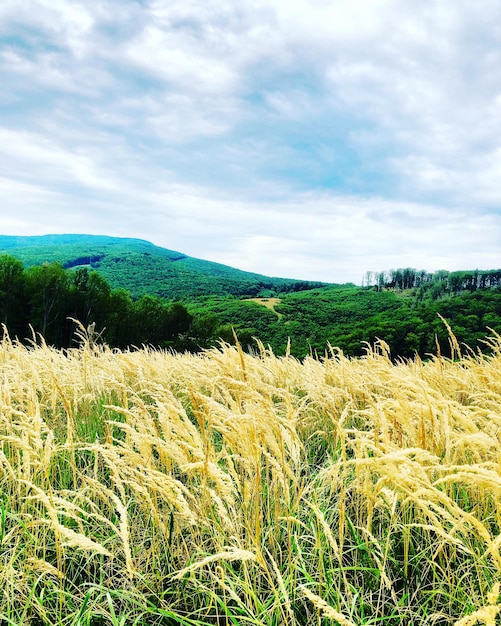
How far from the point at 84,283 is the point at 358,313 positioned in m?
70.8

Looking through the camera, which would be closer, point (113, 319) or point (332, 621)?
point (332, 621)

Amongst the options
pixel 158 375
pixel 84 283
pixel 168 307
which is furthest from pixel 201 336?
pixel 158 375

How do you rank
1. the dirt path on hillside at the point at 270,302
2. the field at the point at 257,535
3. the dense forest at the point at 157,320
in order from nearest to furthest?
the field at the point at 257,535 < the dense forest at the point at 157,320 < the dirt path on hillside at the point at 270,302

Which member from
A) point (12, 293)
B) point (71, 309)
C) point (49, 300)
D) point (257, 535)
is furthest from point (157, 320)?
point (257, 535)

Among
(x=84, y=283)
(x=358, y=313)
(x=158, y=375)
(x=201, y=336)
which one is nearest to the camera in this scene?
(x=158, y=375)

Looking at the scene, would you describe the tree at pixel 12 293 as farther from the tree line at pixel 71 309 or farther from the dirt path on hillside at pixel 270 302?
the dirt path on hillside at pixel 270 302

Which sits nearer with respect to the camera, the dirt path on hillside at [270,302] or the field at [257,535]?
the field at [257,535]

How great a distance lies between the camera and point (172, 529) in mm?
2254

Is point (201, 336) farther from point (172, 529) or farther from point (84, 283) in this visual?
point (172, 529)

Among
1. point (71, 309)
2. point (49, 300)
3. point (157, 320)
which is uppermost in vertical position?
point (49, 300)

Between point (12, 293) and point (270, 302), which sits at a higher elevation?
point (270, 302)

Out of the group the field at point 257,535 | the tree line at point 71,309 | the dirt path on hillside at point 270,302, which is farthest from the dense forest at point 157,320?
the field at point 257,535

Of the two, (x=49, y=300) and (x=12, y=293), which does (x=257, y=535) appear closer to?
(x=49, y=300)

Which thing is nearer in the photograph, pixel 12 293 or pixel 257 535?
pixel 257 535
